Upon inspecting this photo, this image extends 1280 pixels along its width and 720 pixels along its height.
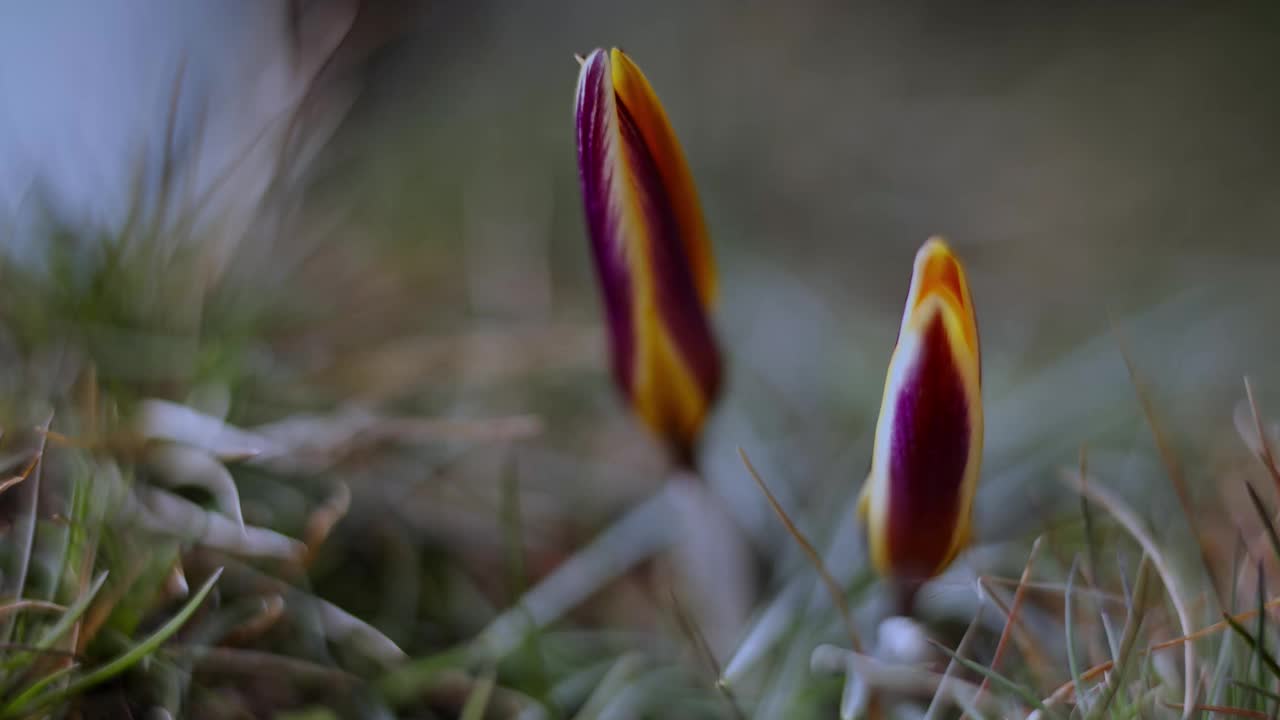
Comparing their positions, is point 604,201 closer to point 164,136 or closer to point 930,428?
point 930,428

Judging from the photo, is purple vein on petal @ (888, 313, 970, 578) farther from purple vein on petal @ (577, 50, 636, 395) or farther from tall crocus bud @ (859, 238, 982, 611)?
purple vein on petal @ (577, 50, 636, 395)

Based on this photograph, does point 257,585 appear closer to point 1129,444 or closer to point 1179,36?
point 1129,444

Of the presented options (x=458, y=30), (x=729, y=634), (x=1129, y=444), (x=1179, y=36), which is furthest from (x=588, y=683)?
(x=1179, y=36)

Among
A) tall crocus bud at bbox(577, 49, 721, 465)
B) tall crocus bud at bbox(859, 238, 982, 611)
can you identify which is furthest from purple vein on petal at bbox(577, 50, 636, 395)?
tall crocus bud at bbox(859, 238, 982, 611)

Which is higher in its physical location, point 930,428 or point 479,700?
point 930,428

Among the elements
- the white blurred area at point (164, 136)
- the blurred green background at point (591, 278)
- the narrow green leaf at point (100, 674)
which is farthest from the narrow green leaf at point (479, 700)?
the white blurred area at point (164, 136)

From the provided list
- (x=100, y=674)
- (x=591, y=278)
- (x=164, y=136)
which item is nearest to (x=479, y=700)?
(x=100, y=674)
